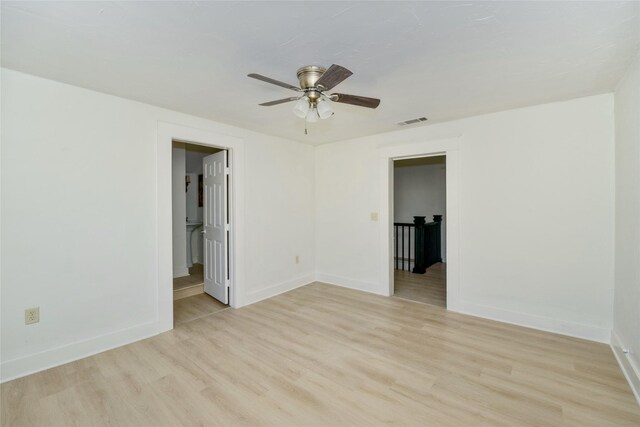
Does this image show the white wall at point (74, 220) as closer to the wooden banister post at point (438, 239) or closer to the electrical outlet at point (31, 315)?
the electrical outlet at point (31, 315)

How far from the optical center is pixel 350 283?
461cm

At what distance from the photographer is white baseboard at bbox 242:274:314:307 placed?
392 centimetres

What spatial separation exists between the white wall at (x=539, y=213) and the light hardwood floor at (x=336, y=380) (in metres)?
0.33

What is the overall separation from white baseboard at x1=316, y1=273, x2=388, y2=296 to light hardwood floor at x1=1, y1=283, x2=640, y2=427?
1134mm

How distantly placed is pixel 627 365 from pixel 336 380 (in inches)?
89.1

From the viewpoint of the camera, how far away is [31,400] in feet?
6.51

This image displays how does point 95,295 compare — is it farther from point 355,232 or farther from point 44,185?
point 355,232

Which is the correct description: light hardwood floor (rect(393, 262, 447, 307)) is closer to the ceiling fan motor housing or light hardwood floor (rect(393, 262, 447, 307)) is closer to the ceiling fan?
the ceiling fan

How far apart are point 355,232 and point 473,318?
1969 millimetres

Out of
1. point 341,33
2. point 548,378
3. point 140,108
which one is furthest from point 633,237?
point 140,108

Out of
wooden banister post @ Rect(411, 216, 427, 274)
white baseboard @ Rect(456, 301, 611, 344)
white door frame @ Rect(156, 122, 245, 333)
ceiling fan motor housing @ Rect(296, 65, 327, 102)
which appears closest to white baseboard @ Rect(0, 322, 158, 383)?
white door frame @ Rect(156, 122, 245, 333)

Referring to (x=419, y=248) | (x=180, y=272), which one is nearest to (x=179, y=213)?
(x=180, y=272)

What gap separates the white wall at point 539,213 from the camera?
274 cm

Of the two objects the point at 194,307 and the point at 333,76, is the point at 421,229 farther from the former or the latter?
the point at 333,76
